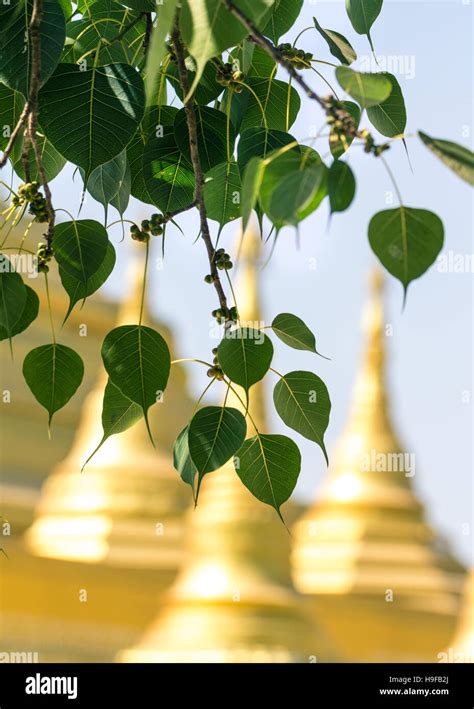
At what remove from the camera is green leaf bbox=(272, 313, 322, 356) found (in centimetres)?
53

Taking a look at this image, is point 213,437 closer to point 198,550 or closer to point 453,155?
point 453,155

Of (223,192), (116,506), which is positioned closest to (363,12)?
(223,192)

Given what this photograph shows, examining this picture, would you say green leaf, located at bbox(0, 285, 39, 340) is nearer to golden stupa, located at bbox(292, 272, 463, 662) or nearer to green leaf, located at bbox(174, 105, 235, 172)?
green leaf, located at bbox(174, 105, 235, 172)

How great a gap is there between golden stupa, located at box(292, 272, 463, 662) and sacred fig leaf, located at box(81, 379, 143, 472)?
170 inches

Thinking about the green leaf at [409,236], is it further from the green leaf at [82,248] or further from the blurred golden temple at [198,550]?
the blurred golden temple at [198,550]

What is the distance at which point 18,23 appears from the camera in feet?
1.62

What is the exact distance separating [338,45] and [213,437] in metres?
0.22

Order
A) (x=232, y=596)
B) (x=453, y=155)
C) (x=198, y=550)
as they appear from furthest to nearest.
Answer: (x=198, y=550) → (x=232, y=596) → (x=453, y=155)

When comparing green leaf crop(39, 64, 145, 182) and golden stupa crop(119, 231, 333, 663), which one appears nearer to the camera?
green leaf crop(39, 64, 145, 182)

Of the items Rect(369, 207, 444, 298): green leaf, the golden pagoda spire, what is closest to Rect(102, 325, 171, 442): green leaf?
Rect(369, 207, 444, 298): green leaf

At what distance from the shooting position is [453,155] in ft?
1.15

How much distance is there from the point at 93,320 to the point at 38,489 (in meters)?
0.93

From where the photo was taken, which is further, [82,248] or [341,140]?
[82,248]

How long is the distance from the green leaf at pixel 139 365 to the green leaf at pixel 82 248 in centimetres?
3
